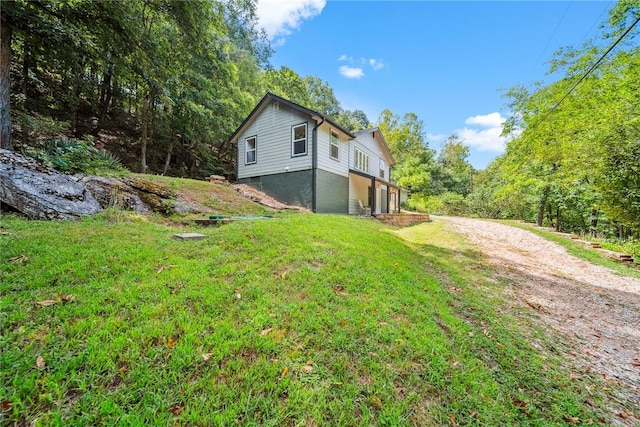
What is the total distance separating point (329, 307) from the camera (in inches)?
108

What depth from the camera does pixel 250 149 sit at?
13500mm

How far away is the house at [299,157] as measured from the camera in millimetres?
11203

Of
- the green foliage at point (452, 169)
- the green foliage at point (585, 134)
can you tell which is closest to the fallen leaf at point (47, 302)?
the green foliage at point (585, 134)

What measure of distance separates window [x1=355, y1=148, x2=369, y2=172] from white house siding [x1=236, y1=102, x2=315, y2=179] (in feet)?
15.5

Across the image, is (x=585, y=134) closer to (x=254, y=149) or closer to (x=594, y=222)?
(x=594, y=222)

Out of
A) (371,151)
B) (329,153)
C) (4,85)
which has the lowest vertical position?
(329,153)

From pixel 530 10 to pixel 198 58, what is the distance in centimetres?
1402

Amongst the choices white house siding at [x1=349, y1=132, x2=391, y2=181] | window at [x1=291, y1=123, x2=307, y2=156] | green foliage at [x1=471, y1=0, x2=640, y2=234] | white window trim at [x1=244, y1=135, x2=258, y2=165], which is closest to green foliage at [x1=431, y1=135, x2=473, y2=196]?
green foliage at [x1=471, y1=0, x2=640, y2=234]

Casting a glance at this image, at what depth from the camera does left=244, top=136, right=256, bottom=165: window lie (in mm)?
13312

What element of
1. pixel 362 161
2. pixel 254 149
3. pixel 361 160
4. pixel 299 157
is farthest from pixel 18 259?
pixel 362 161

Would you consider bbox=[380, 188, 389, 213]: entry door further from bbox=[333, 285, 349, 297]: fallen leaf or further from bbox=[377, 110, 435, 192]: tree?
bbox=[333, 285, 349, 297]: fallen leaf

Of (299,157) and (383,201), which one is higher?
(299,157)

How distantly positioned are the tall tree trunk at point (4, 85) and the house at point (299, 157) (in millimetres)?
8144

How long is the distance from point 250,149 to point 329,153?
4.71 meters
